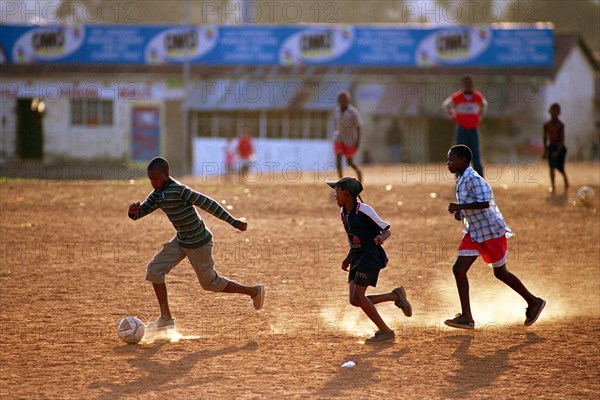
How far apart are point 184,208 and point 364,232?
1.61 m

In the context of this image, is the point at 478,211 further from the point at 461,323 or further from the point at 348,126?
the point at 348,126

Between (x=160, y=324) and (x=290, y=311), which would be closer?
(x=160, y=324)

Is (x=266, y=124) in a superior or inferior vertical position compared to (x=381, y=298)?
superior

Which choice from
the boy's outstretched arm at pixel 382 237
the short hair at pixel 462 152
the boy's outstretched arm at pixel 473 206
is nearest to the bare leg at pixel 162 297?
the boy's outstretched arm at pixel 382 237

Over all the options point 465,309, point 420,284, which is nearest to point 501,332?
point 465,309

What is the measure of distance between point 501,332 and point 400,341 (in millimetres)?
1046

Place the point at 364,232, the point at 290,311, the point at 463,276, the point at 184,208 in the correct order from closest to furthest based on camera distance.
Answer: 1. the point at 364,232
2. the point at 184,208
3. the point at 463,276
4. the point at 290,311

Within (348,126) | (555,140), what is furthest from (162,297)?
(555,140)

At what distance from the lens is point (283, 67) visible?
124 feet

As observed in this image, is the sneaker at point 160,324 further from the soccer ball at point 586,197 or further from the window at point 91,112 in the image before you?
the window at point 91,112

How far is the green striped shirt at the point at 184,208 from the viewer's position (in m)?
8.10

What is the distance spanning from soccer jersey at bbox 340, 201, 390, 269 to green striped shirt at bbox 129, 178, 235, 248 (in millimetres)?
1069

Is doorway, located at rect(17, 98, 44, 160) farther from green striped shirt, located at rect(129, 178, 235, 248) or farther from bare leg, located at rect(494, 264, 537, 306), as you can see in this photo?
bare leg, located at rect(494, 264, 537, 306)

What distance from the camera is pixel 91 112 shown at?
38906 millimetres
